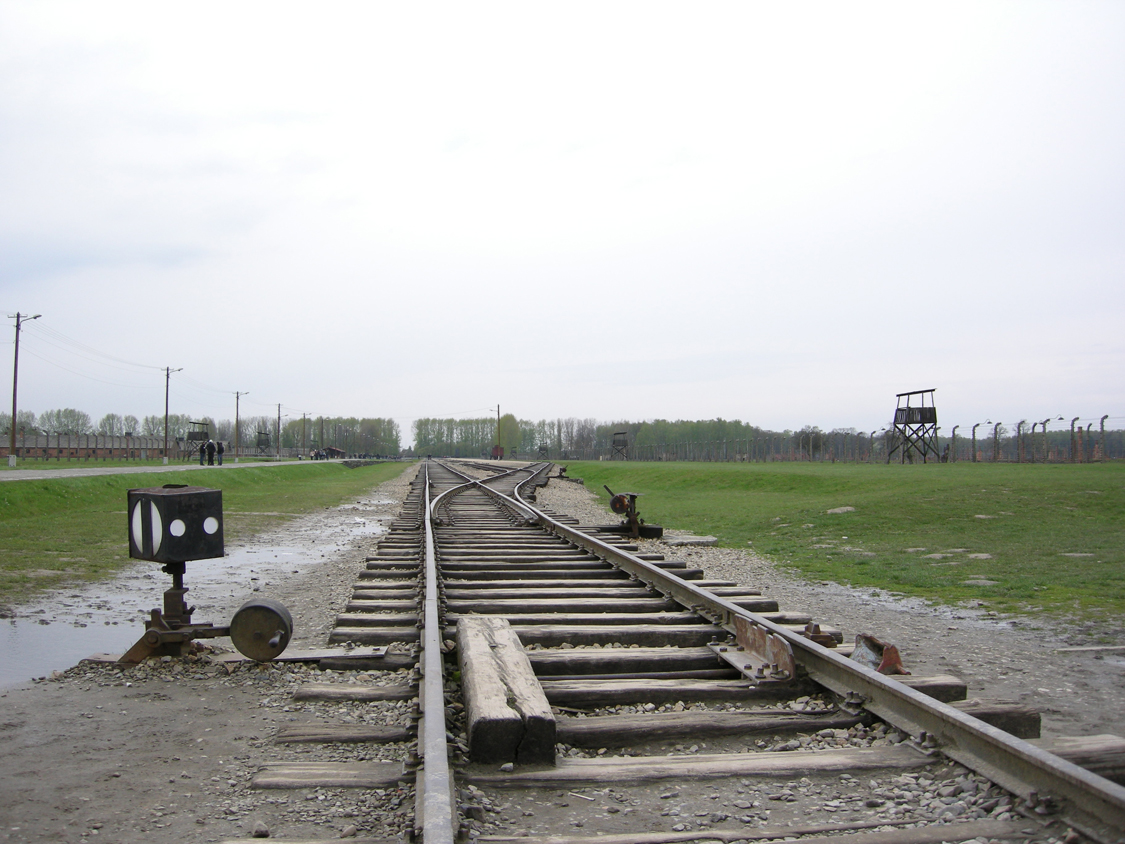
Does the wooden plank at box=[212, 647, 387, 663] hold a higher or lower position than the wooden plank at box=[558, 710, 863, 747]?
lower

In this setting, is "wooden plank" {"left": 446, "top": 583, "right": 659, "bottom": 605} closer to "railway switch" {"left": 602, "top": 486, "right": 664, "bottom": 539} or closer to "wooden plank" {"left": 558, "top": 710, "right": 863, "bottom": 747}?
"wooden plank" {"left": 558, "top": 710, "right": 863, "bottom": 747}

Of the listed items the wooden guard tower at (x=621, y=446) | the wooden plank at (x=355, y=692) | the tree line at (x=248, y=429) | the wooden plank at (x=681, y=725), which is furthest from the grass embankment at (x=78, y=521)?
the tree line at (x=248, y=429)

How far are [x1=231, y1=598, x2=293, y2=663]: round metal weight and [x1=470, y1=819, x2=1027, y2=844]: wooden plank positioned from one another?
239 cm

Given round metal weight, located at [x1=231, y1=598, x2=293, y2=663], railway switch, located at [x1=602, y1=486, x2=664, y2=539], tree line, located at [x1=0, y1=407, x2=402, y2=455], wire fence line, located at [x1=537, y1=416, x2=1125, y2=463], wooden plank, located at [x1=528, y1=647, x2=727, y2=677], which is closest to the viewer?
wooden plank, located at [x1=528, y1=647, x2=727, y2=677]

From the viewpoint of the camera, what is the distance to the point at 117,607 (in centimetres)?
700

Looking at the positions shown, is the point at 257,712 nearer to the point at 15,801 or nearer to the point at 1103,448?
the point at 15,801

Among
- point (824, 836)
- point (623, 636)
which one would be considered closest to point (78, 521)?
point (623, 636)

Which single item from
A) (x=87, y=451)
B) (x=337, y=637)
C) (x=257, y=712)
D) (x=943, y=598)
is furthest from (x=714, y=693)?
(x=87, y=451)

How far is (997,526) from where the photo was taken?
11914 mm

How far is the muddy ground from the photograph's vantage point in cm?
270

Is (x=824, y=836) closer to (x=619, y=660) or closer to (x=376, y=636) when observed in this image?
(x=619, y=660)

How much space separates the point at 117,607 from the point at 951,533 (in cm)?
1029

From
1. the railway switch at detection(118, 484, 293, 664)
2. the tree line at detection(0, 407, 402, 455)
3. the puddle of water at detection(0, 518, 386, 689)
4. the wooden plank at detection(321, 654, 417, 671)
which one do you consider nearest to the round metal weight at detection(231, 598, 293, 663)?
the railway switch at detection(118, 484, 293, 664)

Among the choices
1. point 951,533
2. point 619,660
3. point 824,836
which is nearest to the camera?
point 824,836
